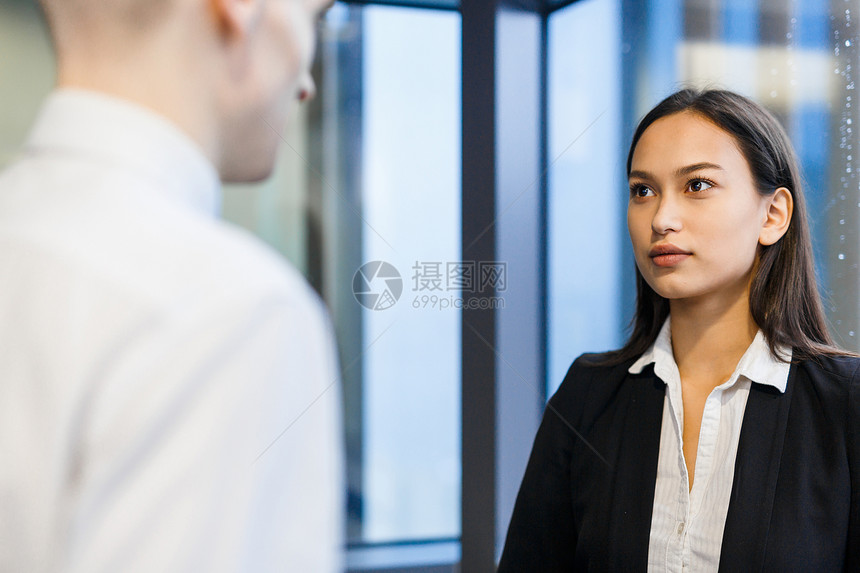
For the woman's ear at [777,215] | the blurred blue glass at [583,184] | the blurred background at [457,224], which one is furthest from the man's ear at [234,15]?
the blurred blue glass at [583,184]

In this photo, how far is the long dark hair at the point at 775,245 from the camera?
0.85 m

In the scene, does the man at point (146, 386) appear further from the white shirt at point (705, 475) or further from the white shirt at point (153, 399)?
the white shirt at point (705, 475)

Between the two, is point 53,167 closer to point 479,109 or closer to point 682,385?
point 682,385

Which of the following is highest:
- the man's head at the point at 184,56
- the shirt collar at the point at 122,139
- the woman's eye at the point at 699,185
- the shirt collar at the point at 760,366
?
the woman's eye at the point at 699,185

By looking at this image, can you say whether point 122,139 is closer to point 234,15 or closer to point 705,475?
point 234,15

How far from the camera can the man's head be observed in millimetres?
266

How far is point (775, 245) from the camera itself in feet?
2.91

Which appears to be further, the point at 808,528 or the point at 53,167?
the point at 808,528

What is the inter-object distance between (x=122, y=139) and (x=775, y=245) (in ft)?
2.74

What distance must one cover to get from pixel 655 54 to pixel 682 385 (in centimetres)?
62

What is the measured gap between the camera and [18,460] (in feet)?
0.68

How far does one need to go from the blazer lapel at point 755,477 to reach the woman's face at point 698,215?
0.46 feet

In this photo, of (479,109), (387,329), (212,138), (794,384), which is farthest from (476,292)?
(212,138)

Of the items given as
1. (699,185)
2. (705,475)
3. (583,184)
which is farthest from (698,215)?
(583,184)
